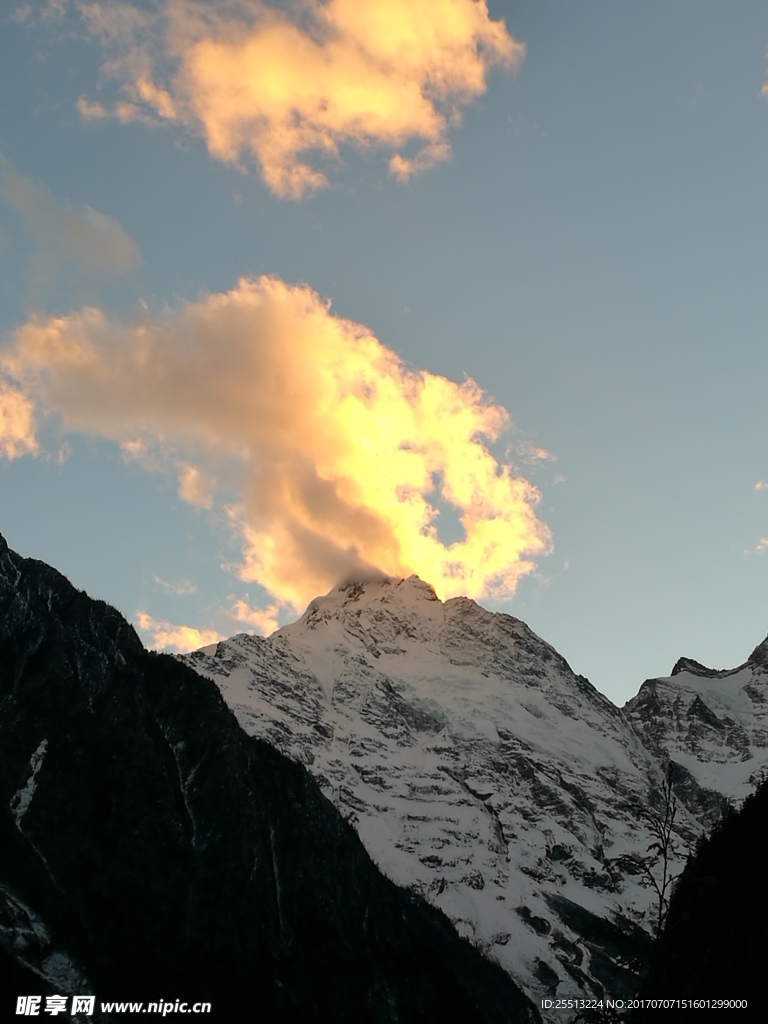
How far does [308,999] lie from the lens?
475ft

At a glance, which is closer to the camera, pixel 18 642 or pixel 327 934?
pixel 18 642

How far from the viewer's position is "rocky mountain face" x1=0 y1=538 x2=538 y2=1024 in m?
120

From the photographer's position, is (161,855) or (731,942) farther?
(161,855)

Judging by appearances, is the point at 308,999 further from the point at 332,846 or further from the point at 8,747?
the point at 8,747

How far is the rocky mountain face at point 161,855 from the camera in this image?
120m

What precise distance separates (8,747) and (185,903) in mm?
30806

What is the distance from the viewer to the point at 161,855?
136 metres

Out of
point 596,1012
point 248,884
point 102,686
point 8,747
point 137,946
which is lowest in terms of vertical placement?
point 596,1012

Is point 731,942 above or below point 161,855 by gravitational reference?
below

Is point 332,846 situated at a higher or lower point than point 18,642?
lower

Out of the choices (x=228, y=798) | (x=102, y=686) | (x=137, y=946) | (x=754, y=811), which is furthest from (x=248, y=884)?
(x=754, y=811)

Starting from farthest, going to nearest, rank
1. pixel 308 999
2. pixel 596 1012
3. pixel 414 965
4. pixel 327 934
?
1. pixel 414 965
2. pixel 327 934
3. pixel 308 999
4. pixel 596 1012

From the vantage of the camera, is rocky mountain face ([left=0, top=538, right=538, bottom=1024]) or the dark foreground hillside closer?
the dark foreground hillside

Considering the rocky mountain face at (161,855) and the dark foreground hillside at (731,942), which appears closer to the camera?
the dark foreground hillside at (731,942)
